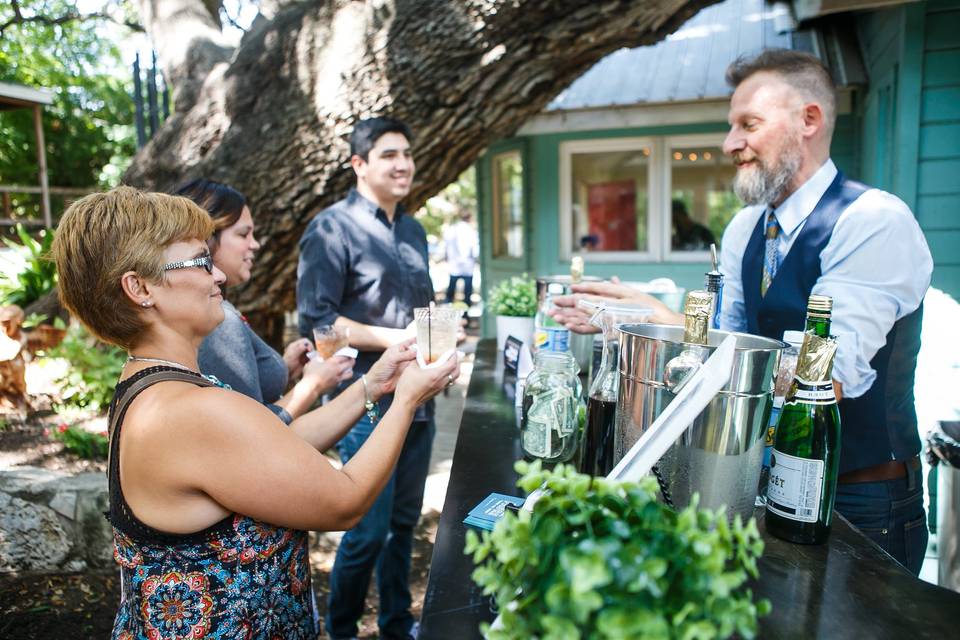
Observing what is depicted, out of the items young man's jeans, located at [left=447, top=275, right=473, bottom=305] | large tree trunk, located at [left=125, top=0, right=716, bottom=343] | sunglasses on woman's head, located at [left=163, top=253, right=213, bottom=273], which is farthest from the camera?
young man's jeans, located at [left=447, top=275, right=473, bottom=305]

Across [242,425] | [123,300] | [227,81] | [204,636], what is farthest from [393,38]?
[204,636]

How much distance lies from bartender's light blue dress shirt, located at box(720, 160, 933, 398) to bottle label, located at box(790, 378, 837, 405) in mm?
306

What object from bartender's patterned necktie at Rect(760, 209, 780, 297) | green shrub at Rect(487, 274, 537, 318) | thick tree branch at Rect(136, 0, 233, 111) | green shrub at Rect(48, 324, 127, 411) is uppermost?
thick tree branch at Rect(136, 0, 233, 111)

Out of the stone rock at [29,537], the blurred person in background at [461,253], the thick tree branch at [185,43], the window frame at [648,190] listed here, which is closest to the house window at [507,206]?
the window frame at [648,190]

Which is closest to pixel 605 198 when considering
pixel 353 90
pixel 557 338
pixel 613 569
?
pixel 353 90

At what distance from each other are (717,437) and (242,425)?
93 centimetres

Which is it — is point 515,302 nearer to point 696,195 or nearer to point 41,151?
point 696,195

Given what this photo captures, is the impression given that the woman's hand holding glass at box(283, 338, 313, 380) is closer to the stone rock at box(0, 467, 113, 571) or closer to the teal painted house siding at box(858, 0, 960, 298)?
A: the stone rock at box(0, 467, 113, 571)

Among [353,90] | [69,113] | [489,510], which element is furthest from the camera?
[69,113]

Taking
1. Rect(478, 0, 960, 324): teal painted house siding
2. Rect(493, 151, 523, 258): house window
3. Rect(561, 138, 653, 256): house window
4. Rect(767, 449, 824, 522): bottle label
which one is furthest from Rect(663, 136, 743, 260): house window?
Rect(767, 449, 824, 522): bottle label

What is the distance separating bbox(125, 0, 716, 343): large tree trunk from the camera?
3615mm

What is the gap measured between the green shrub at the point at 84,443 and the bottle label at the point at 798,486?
147 inches

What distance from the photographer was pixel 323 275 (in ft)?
9.25

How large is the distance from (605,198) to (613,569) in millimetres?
8328
